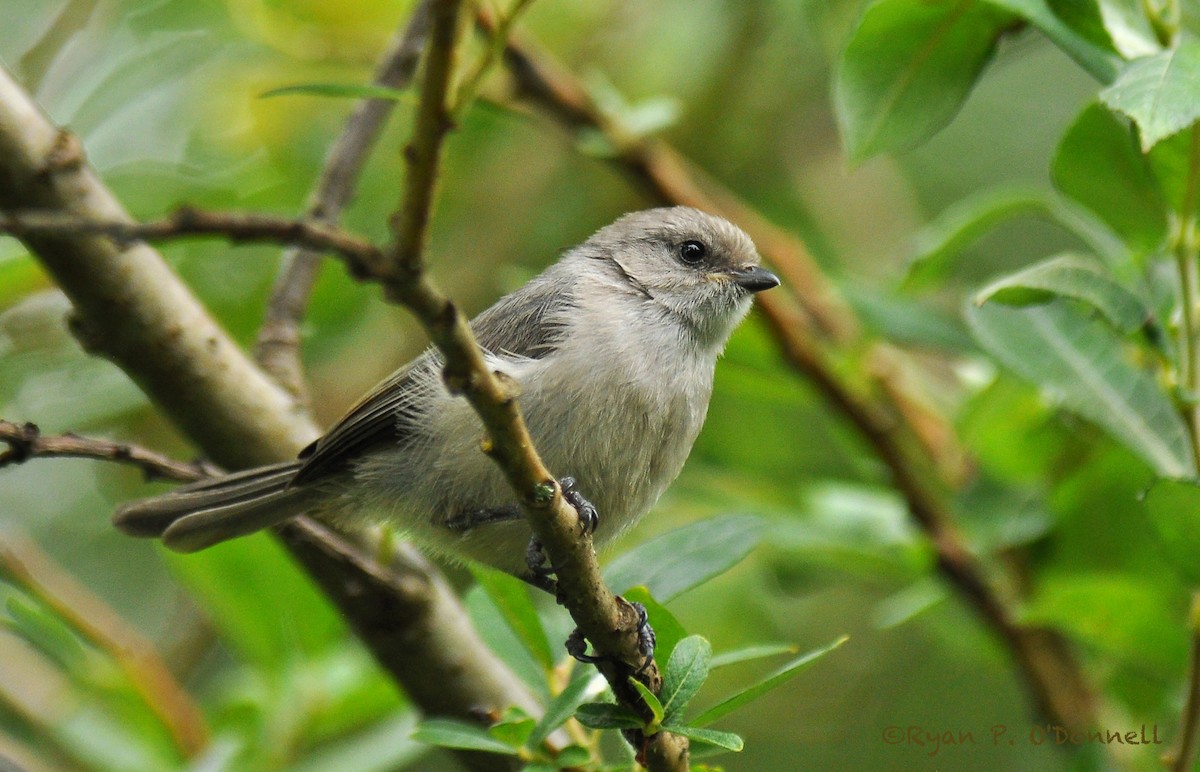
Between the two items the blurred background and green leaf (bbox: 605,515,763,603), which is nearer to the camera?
green leaf (bbox: 605,515,763,603)

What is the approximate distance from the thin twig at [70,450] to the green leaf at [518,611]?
2.26 ft

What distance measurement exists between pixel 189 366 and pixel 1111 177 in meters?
2.06

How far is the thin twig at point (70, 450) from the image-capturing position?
195 cm

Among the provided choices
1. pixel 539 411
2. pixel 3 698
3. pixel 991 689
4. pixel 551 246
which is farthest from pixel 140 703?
pixel 991 689

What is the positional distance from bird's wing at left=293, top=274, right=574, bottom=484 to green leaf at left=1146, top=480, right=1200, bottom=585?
1.41 metres

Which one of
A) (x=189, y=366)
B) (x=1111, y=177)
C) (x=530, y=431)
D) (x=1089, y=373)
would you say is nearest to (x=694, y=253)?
(x=530, y=431)

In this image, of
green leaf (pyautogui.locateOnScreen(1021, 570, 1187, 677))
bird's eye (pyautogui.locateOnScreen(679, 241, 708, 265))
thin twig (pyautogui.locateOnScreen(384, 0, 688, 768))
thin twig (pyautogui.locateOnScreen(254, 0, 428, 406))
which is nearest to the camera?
thin twig (pyautogui.locateOnScreen(384, 0, 688, 768))

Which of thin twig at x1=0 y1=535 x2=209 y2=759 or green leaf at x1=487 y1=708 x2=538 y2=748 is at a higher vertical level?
thin twig at x1=0 y1=535 x2=209 y2=759

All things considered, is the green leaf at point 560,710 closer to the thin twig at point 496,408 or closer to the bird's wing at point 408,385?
the thin twig at point 496,408

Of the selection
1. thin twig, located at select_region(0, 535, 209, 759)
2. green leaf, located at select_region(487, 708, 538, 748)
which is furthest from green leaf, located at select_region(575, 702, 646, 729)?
thin twig, located at select_region(0, 535, 209, 759)

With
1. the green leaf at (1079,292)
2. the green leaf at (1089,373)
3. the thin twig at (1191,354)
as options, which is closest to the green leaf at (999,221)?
the green leaf at (1089,373)

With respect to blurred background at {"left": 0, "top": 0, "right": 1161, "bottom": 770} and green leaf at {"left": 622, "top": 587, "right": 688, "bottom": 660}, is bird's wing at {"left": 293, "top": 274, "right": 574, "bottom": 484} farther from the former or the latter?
green leaf at {"left": 622, "top": 587, "right": 688, "bottom": 660}

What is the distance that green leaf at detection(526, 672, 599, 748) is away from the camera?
6.84ft

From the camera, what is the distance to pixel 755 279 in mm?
3371
